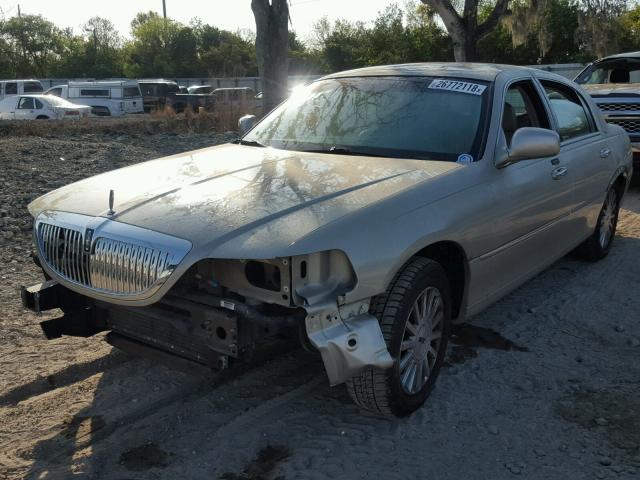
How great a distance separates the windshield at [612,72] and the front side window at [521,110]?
6771 mm

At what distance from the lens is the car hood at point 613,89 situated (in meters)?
9.55

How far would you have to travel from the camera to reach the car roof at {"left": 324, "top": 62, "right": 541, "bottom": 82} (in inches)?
183

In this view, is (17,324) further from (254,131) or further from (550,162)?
(550,162)

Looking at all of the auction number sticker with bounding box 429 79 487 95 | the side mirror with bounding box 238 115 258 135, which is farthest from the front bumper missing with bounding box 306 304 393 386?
the side mirror with bounding box 238 115 258 135

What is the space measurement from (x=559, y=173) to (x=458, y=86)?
3.15 ft

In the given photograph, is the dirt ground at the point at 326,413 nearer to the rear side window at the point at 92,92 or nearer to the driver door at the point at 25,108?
the driver door at the point at 25,108

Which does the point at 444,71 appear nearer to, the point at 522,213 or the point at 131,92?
the point at 522,213

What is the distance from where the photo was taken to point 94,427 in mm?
3559

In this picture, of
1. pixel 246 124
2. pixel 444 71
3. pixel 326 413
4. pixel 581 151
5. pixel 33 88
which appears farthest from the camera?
pixel 33 88

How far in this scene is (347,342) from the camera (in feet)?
10.0

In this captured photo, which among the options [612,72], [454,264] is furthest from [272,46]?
[454,264]

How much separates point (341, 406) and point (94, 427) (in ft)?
4.12

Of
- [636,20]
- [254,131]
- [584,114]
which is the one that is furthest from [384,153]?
[636,20]

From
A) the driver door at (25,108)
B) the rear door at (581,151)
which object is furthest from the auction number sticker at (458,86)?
the driver door at (25,108)
